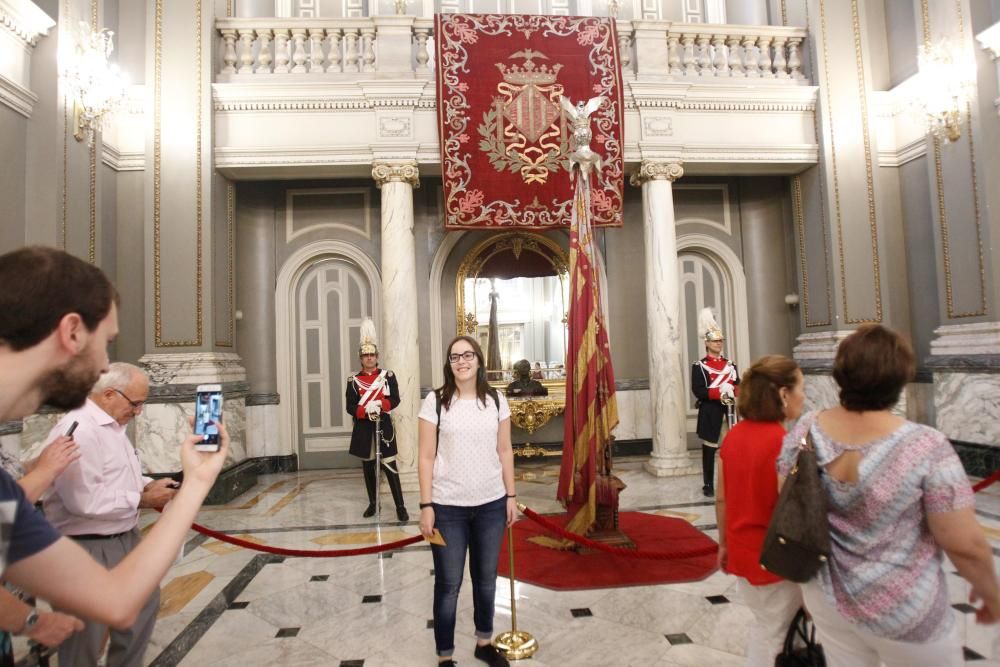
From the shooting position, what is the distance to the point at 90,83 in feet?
17.3

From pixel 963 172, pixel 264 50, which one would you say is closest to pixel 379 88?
pixel 264 50

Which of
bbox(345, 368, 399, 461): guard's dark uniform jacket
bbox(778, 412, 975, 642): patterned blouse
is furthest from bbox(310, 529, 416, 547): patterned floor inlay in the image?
bbox(778, 412, 975, 642): patterned blouse

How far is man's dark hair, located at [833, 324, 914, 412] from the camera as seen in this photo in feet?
4.98

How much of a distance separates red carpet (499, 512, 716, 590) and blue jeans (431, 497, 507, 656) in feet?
4.09

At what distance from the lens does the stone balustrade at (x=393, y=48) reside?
7.10 meters

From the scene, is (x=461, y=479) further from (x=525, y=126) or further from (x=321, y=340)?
(x=321, y=340)

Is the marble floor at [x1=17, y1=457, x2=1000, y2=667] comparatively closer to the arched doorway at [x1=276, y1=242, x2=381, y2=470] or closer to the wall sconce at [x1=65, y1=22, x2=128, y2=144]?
the arched doorway at [x1=276, y1=242, x2=381, y2=470]

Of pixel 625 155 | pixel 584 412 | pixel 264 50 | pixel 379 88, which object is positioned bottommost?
pixel 584 412

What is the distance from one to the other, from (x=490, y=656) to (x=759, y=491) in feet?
5.17

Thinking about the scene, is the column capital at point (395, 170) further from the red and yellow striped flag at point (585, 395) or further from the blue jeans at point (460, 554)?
the blue jeans at point (460, 554)

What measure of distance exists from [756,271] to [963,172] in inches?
112

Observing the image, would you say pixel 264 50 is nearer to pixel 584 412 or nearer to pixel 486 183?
pixel 486 183

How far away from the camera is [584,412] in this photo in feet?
14.3

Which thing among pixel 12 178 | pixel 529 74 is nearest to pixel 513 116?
Answer: pixel 529 74
